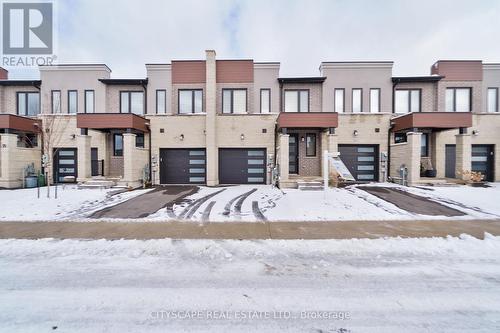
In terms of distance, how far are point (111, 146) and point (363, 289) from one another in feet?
56.7

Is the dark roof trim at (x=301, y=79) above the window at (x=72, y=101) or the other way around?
above

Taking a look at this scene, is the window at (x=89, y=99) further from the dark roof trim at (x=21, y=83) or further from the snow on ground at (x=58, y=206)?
the snow on ground at (x=58, y=206)

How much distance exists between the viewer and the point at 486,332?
2.54 meters

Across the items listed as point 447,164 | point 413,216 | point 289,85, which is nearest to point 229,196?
point 413,216

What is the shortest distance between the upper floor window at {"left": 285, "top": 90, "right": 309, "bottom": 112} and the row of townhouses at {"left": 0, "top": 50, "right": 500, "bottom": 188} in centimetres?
7

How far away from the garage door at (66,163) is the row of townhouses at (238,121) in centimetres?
7

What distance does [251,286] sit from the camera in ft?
11.3

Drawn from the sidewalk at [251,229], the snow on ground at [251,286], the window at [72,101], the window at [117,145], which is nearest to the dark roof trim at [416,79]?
the sidewalk at [251,229]

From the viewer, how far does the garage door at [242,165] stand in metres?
15.3

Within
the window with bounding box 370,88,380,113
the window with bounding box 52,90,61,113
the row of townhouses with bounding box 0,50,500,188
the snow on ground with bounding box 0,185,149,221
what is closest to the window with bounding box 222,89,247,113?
the row of townhouses with bounding box 0,50,500,188

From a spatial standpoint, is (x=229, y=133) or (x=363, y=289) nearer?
(x=363, y=289)

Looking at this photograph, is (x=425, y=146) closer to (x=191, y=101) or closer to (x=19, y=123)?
(x=191, y=101)

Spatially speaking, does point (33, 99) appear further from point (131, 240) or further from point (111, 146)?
point (131, 240)

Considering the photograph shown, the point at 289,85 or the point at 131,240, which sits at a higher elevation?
the point at 289,85
